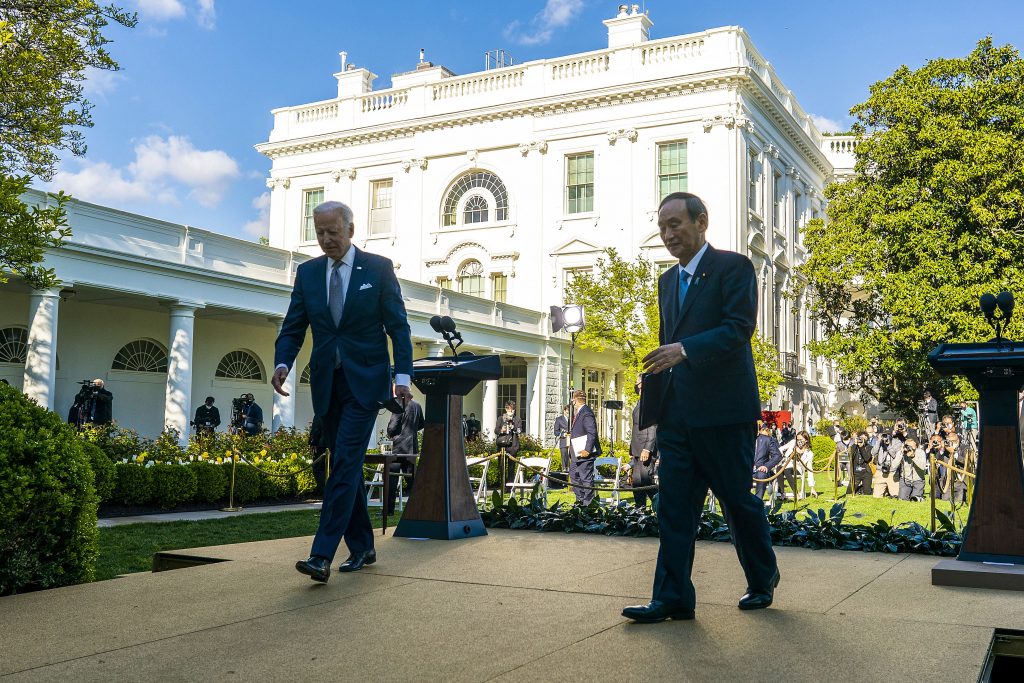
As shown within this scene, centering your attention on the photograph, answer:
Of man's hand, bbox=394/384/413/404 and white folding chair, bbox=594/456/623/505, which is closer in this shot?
man's hand, bbox=394/384/413/404

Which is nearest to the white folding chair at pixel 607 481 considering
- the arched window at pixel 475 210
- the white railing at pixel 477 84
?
the arched window at pixel 475 210

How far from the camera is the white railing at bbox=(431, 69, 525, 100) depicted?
40.1 m

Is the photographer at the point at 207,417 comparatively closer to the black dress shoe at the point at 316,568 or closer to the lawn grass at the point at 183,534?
the lawn grass at the point at 183,534

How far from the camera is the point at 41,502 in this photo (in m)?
5.02

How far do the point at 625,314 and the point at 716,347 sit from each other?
27.8 meters

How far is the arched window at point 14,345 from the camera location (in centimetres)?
2273

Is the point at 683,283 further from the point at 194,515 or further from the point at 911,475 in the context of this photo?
the point at 911,475

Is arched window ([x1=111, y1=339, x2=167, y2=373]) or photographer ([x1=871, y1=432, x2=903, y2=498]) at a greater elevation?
arched window ([x1=111, y1=339, x2=167, y2=373])

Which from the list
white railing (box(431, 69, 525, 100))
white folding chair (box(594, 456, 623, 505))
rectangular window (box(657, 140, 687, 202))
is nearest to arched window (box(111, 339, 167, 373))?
white folding chair (box(594, 456, 623, 505))

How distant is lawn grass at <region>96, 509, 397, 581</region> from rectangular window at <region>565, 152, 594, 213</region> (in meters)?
25.9

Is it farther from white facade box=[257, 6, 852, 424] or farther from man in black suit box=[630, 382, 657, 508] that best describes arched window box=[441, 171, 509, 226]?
man in black suit box=[630, 382, 657, 508]

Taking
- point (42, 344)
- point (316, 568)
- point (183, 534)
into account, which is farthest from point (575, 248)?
point (316, 568)

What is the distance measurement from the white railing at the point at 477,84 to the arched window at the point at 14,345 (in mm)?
22985

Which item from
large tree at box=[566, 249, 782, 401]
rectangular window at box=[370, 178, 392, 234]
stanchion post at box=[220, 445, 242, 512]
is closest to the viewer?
stanchion post at box=[220, 445, 242, 512]
